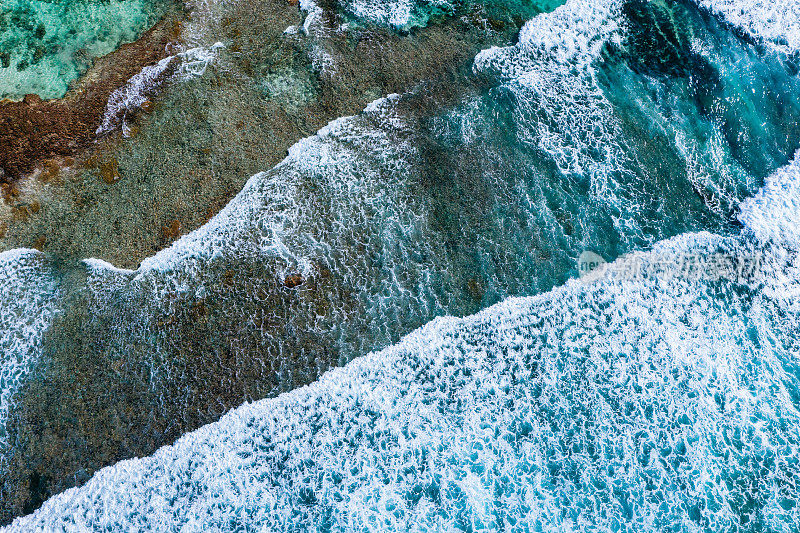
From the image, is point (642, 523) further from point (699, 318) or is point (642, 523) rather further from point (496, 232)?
point (496, 232)

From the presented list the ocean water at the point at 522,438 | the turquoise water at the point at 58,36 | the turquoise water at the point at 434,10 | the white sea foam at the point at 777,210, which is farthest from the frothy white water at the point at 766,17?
the turquoise water at the point at 58,36

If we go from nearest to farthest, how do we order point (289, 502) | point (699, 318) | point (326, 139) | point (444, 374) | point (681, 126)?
point (289, 502) < point (444, 374) < point (699, 318) < point (326, 139) < point (681, 126)

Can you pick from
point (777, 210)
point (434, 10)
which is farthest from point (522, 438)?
point (434, 10)

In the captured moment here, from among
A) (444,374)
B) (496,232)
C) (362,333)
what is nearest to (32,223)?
(362,333)

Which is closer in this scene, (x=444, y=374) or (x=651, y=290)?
(x=444, y=374)

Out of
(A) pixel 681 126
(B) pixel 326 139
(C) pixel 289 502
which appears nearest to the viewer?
(C) pixel 289 502

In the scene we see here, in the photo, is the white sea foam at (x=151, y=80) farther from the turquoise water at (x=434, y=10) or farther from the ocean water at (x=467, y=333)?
the turquoise water at (x=434, y=10)
